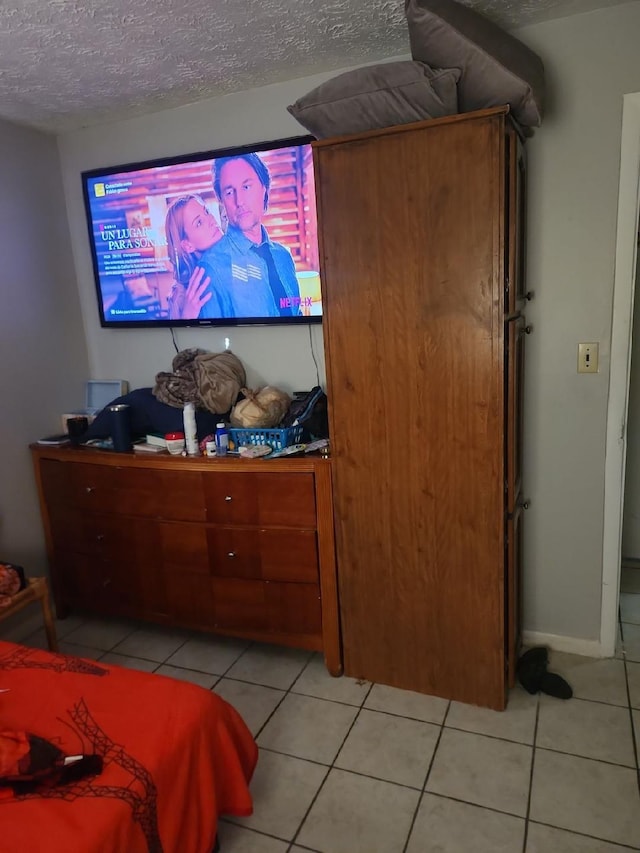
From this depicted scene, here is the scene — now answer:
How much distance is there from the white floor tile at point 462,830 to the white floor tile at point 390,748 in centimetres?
11

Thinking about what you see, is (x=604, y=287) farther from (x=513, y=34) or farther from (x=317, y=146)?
(x=317, y=146)

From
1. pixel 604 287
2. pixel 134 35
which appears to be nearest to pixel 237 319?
pixel 134 35

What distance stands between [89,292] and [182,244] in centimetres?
68

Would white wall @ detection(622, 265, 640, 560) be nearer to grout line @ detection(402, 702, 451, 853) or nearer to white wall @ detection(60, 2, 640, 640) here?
white wall @ detection(60, 2, 640, 640)

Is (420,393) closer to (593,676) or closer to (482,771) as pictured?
(482,771)

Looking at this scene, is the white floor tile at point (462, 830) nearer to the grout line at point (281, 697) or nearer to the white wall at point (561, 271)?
the grout line at point (281, 697)

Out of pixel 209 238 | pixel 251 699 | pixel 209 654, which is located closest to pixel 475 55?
pixel 209 238

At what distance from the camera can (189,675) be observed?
2518mm

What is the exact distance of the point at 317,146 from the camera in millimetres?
2029

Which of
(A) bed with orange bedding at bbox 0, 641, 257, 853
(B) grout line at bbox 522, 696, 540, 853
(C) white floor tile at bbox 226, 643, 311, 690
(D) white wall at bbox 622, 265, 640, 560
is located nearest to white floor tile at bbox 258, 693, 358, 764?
(C) white floor tile at bbox 226, 643, 311, 690

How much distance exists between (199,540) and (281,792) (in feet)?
3.34

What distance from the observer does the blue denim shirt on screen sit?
2629 millimetres

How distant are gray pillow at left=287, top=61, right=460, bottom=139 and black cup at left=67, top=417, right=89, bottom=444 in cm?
167

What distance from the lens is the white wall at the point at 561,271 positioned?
6.84ft
